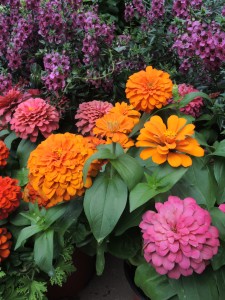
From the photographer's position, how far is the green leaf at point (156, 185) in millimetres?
903

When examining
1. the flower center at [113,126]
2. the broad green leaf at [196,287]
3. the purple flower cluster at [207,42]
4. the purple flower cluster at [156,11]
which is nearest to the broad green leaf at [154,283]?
the broad green leaf at [196,287]

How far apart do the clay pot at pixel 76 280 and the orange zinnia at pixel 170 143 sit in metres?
0.60

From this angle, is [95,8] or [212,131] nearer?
[212,131]

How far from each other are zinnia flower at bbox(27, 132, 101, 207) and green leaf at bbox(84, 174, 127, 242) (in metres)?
0.04

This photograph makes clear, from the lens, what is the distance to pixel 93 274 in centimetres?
156

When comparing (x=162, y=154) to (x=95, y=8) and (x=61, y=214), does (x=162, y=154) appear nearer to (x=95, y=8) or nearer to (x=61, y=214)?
(x=61, y=214)

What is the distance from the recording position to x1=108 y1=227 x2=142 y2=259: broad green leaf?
1102 mm

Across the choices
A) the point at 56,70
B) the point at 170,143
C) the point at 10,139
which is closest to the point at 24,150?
the point at 10,139

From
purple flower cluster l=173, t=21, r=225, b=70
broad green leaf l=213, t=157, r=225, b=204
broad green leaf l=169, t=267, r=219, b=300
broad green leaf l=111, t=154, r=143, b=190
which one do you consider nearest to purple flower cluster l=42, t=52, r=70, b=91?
purple flower cluster l=173, t=21, r=225, b=70

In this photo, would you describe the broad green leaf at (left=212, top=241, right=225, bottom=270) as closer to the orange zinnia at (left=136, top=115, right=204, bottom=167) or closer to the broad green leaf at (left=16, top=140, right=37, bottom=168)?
the orange zinnia at (left=136, top=115, right=204, bottom=167)

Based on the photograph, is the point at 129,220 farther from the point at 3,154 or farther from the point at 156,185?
the point at 3,154

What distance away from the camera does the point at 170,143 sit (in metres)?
0.93

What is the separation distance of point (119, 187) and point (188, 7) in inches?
32.9

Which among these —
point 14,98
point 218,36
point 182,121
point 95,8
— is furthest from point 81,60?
point 182,121
